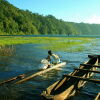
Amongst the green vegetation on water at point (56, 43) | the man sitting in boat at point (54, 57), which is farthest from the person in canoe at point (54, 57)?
the green vegetation on water at point (56, 43)

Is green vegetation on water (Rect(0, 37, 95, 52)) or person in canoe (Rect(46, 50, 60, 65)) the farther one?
green vegetation on water (Rect(0, 37, 95, 52))

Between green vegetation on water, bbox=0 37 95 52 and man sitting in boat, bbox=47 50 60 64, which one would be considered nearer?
man sitting in boat, bbox=47 50 60 64

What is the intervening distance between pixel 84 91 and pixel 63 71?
7.78 meters

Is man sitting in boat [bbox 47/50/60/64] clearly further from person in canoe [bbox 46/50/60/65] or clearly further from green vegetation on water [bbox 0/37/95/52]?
green vegetation on water [bbox 0/37/95/52]

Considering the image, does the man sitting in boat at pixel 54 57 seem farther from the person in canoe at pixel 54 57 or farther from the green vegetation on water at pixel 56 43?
the green vegetation on water at pixel 56 43

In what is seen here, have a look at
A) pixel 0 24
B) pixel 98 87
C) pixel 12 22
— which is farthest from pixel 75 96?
pixel 12 22

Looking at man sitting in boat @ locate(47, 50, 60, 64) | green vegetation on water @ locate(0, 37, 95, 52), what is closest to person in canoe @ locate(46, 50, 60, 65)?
man sitting in boat @ locate(47, 50, 60, 64)

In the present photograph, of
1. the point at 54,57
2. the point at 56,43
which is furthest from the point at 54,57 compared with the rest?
the point at 56,43

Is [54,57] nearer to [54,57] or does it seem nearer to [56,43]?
[54,57]

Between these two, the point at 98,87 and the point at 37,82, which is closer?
the point at 98,87

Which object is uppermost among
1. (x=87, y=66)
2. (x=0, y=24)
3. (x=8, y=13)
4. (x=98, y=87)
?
(x=8, y=13)

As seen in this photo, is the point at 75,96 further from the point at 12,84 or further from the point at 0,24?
the point at 0,24

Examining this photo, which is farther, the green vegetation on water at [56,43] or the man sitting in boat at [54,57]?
the green vegetation on water at [56,43]

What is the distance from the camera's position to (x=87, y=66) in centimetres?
1908
